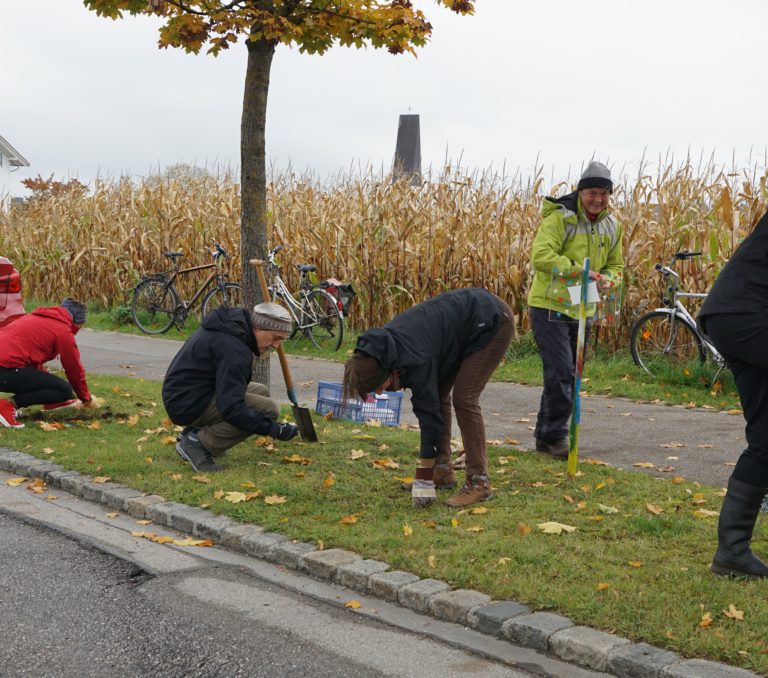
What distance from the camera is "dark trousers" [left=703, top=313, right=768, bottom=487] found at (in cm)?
475

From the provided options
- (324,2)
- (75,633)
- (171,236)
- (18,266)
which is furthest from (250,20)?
(18,266)

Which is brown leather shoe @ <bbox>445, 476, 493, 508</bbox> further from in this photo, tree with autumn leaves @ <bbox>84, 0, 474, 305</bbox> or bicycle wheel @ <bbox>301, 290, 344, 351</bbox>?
bicycle wheel @ <bbox>301, 290, 344, 351</bbox>

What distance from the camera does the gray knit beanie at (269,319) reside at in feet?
23.6

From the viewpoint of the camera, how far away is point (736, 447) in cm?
830

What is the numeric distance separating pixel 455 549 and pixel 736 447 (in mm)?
3829

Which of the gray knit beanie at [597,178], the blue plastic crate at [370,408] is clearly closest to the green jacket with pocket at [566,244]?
the gray knit beanie at [597,178]

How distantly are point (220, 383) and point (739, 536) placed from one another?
369cm

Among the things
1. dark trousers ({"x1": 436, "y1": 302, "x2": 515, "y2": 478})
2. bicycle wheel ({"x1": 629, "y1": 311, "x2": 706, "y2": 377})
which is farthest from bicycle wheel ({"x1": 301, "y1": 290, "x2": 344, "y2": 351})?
dark trousers ({"x1": 436, "y1": 302, "x2": 515, "y2": 478})

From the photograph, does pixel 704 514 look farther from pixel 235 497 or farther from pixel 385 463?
pixel 235 497

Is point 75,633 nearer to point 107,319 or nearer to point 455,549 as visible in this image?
point 455,549

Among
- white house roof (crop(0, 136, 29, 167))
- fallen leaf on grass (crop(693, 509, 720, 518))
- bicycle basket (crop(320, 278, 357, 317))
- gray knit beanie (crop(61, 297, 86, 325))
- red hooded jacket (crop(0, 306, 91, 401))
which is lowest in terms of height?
fallen leaf on grass (crop(693, 509, 720, 518))

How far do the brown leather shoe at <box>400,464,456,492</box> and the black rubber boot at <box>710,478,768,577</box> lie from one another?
220 centimetres

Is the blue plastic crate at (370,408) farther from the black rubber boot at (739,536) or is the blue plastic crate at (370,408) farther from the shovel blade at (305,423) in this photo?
the black rubber boot at (739,536)

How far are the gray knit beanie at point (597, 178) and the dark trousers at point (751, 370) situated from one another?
2489mm
